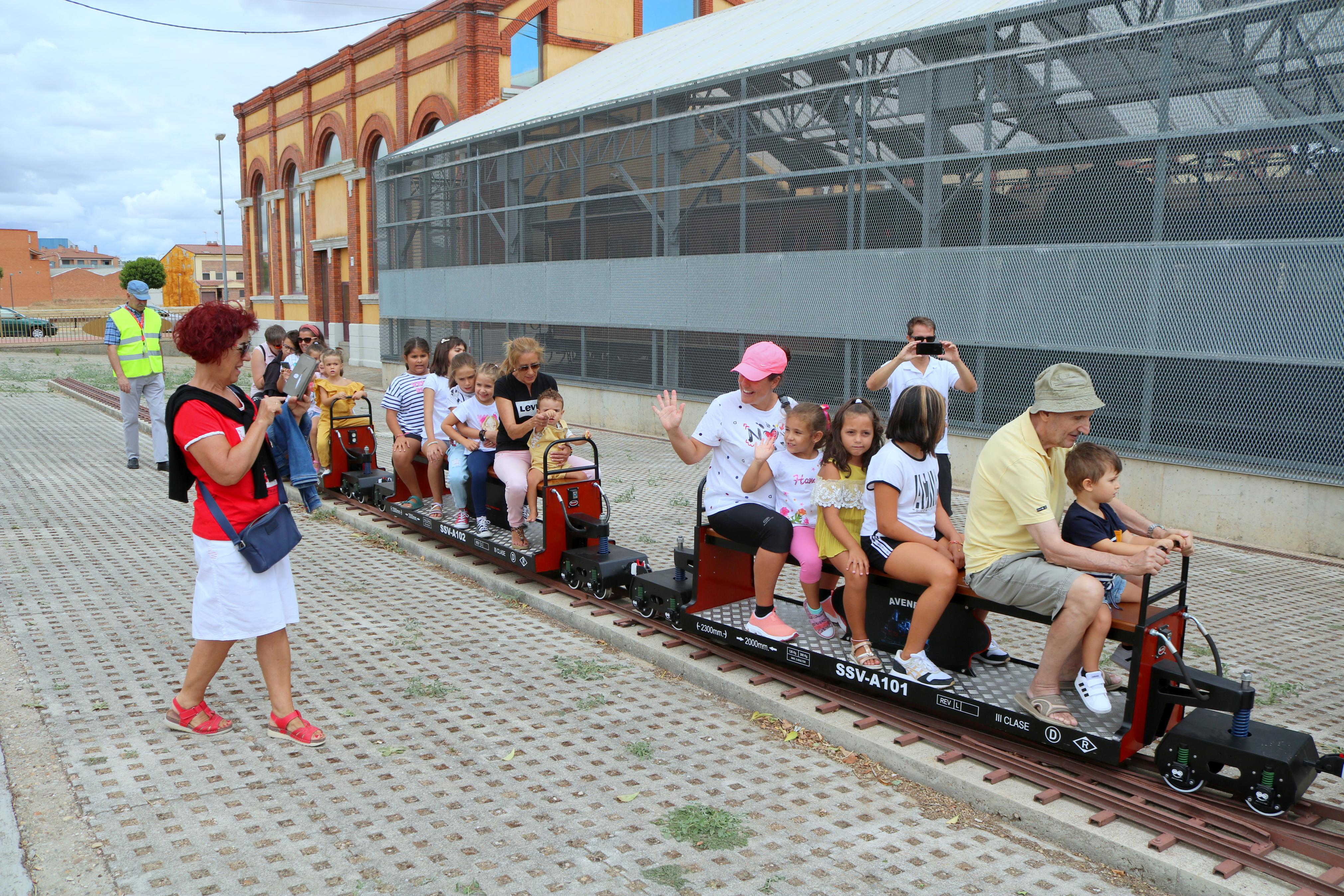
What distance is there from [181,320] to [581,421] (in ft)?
42.6

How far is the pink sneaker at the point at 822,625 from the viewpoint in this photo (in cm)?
571

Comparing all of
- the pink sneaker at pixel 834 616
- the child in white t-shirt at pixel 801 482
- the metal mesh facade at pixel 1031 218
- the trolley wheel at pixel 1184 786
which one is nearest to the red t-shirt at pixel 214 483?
the child in white t-shirt at pixel 801 482

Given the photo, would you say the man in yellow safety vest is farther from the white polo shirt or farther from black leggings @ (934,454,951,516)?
black leggings @ (934,454,951,516)

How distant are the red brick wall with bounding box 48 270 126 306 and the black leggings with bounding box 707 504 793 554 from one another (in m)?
106

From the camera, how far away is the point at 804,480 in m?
5.70

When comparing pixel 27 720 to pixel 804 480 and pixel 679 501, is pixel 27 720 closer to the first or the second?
pixel 804 480

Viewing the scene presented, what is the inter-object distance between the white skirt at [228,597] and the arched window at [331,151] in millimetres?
30790

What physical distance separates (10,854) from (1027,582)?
170 inches

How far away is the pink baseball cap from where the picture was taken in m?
5.58

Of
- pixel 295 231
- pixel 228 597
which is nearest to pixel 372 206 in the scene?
pixel 295 231

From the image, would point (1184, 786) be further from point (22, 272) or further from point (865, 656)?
point (22, 272)

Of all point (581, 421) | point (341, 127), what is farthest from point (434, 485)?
point (341, 127)

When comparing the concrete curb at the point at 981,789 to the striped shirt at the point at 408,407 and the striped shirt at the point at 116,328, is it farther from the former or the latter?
the striped shirt at the point at 116,328

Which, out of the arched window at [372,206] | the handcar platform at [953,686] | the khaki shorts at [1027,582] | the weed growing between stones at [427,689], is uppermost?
the arched window at [372,206]
